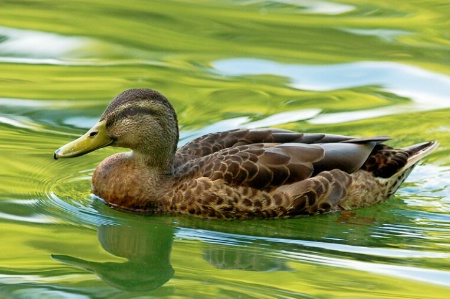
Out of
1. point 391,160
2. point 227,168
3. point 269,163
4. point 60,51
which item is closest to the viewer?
point 227,168

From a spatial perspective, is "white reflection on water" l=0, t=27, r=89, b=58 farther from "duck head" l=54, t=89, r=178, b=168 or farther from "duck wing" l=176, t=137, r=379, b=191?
"duck wing" l=176, t=137, r=379, b=191

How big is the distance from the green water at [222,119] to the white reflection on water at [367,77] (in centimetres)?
2

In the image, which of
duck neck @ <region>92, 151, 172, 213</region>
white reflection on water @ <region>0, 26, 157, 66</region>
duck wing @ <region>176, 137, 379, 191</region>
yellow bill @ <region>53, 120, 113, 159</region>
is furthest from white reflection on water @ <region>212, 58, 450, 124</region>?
yellow bill @ <region>53, 120, 113, 159</region>

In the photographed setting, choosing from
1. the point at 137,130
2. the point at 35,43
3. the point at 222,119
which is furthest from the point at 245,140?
the point at 35,43

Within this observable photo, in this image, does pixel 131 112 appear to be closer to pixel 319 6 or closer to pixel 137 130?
pixel 137 130

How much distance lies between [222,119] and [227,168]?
8.11 feet

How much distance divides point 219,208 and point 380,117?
295 centimetres

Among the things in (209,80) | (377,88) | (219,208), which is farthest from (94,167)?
(377,88)

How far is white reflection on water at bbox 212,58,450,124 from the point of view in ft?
40.7

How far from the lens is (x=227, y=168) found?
380 inches

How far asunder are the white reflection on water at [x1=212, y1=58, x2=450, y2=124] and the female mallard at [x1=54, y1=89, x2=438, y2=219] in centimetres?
204

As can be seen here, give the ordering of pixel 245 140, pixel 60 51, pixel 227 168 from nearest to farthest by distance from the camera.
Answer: pixel 227 168 < pixel 245 140 < pixel 60 51

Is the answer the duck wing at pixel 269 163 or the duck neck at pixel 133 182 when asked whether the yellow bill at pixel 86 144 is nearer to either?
the duck neck at pixel 133 182

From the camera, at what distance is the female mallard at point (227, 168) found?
968 cm
